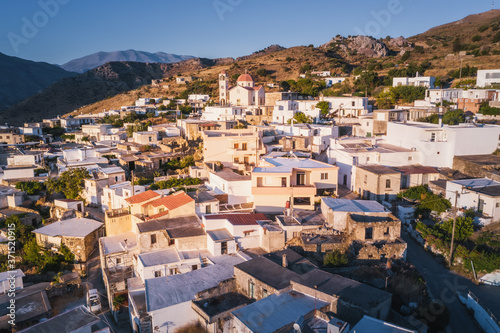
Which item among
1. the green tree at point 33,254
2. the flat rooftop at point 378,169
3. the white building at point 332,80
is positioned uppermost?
the white building at point 332,80

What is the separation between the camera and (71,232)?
58.6 ft

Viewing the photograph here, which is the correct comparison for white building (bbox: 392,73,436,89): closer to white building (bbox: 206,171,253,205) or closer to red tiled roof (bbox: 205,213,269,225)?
white building (bbox: 206,171,253,205)

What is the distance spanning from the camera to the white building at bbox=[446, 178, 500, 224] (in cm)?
1489

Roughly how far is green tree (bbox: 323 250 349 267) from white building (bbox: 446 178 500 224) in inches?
253

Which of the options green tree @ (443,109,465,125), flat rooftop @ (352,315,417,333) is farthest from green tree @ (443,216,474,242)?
green tree @ (443,109,465,125)

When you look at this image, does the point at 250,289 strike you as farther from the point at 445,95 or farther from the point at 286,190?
the point at 445,95

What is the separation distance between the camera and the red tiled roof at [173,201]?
1606 centimetres

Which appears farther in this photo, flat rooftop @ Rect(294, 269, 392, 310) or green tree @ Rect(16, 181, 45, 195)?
green tree @ Rect(16, 181, 45, 195)

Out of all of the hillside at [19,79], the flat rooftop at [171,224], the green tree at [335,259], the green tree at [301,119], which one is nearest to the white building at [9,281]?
the flat rooftop at [171,224]

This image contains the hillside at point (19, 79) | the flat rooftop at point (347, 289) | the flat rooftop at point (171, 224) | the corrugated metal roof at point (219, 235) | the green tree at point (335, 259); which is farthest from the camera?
the hillside at point (19, 79)

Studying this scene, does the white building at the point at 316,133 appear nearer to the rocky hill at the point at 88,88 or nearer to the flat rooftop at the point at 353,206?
the flat rooftop at the point at 353,206

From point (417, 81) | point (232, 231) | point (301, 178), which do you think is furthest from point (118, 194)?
point (417, 81)

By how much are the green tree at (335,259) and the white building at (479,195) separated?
6.44 metres

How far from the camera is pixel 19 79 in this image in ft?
370
